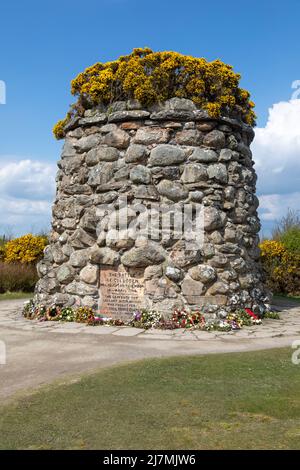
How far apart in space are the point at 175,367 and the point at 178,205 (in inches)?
128

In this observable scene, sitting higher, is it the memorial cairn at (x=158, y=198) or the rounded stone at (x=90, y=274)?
the memorial cairn at (x=158, y=198)

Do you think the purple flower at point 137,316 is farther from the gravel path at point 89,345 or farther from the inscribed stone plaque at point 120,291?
the gravel path at point 89,345

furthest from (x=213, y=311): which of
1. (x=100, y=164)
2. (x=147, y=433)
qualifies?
(x=147, y=433)

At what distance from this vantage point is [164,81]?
287 inches

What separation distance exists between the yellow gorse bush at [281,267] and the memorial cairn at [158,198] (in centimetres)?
437

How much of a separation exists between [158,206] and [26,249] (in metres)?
7.23

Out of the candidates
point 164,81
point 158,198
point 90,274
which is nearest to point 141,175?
point 158,198

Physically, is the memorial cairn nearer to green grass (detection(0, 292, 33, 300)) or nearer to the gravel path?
the gravel path

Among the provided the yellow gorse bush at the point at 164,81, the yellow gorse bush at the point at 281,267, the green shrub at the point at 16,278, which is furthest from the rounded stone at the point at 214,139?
the green shrub at the point at 16,278

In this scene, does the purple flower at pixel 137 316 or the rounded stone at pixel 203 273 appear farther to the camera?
the rounded stone at pixel 203 273

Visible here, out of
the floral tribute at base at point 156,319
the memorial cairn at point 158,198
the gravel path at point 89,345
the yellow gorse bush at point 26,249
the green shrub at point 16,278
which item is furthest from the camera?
the yellow gorse bush at point 26,249

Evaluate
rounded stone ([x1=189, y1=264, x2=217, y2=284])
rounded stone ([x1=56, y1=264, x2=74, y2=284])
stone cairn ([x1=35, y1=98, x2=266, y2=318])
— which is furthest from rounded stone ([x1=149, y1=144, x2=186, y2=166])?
rounded stone ([x1=56, y1=264, x2=74, y2=284])

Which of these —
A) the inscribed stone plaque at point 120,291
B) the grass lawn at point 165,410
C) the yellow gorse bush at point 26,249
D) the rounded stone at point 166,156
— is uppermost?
the rounded stone at point 166,156

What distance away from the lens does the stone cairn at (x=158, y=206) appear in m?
6.87
